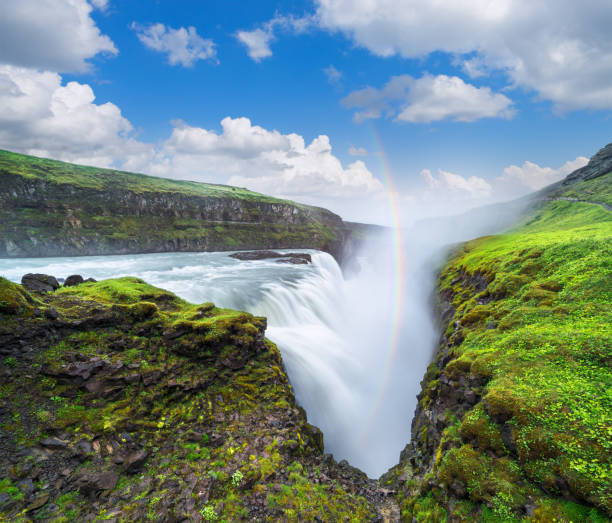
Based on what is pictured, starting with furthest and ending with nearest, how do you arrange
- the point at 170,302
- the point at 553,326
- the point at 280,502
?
1. the point at 170,302
2. the point at 553,326
3. the point at 280,502

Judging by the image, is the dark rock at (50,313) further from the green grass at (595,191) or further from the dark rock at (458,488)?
the green grass at (595,191)

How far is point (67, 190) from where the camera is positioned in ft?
270

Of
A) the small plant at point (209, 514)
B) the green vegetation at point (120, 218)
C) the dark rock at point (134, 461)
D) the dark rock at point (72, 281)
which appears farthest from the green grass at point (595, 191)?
the dark rock at point (72, 281)

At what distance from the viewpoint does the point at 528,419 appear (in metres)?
7.14

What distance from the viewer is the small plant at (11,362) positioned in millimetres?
8367

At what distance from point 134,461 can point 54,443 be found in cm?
217

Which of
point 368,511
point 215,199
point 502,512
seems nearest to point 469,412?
point 502,512

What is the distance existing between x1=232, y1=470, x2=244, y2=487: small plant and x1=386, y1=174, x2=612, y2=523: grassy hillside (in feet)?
17.7

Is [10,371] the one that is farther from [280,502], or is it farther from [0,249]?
[0,249]

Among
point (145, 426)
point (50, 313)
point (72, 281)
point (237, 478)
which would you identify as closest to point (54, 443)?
point (145, 426)

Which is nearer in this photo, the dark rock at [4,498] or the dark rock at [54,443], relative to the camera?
the dark rock at [4,498]

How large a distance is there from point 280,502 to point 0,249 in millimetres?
92217

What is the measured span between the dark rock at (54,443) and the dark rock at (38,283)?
8.70 metres

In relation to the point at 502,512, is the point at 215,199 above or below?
above
